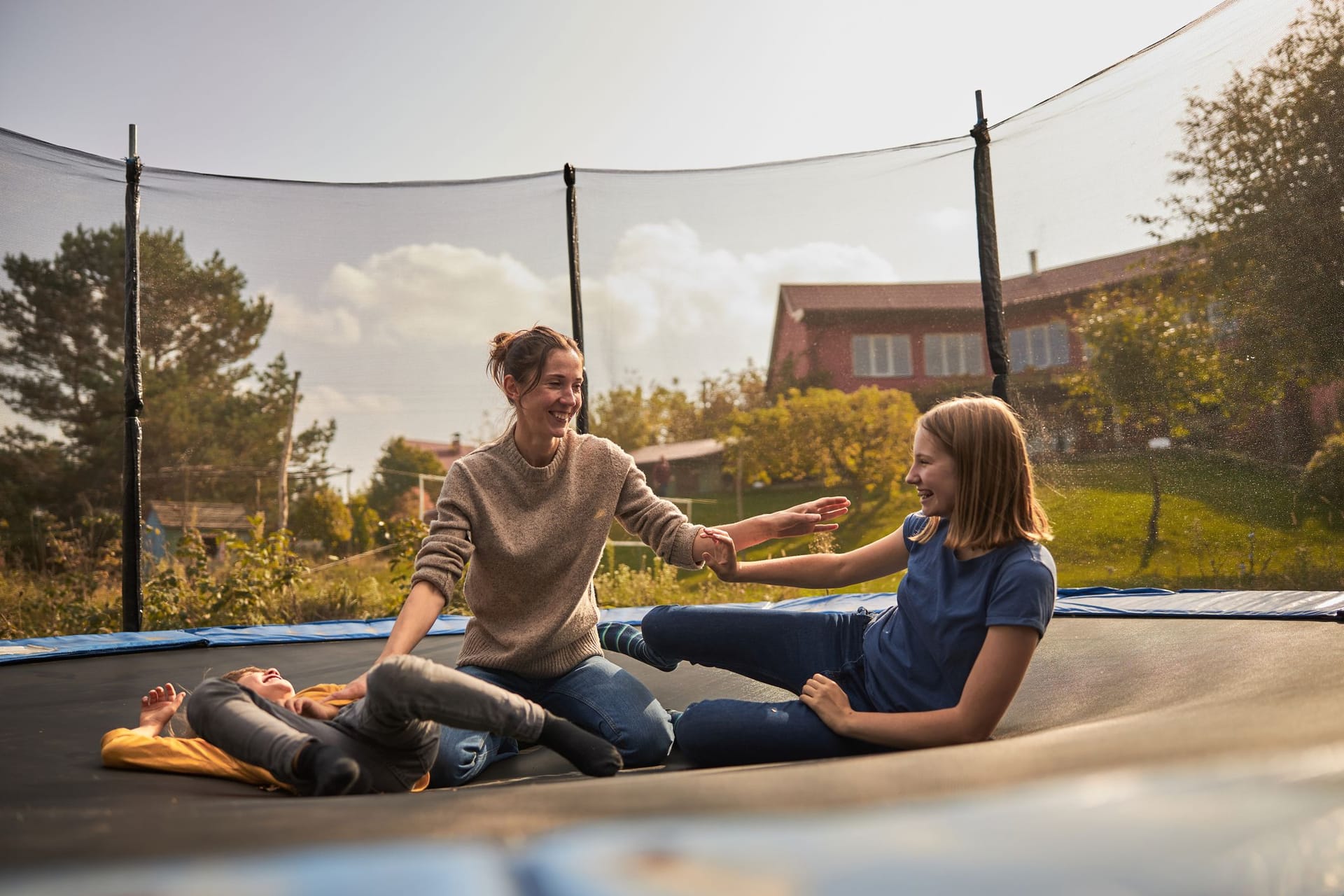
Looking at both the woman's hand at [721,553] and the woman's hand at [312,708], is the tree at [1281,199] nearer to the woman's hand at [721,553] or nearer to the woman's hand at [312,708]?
the woman's hand at [721,553]

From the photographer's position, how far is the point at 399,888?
0.49 meters

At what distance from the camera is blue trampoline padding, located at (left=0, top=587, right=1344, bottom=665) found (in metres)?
1.98

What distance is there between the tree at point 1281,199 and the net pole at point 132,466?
3.29m

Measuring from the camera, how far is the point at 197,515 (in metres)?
3.84

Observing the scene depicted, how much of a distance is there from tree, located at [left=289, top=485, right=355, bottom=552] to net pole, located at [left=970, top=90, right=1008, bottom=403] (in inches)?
102

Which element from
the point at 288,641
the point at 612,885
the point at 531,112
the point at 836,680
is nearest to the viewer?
the point at 612,885

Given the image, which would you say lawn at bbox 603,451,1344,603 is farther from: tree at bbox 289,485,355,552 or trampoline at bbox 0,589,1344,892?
tree at bbox 289,485,355,552

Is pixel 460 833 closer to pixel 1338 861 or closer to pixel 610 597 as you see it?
pixel 1338 861

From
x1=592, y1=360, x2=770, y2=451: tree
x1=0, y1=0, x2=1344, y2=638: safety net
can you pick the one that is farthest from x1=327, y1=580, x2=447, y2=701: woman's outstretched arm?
x1=592, y1=360, x2=770, y2=451: tree

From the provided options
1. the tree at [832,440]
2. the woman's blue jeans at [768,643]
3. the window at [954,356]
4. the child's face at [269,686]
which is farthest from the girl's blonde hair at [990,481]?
the tree at [832,440]

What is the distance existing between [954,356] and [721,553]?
2.49m

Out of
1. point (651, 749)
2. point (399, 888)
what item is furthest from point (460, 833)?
point (651, 749)

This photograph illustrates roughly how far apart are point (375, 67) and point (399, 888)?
18.0 feet

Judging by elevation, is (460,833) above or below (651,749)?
above
